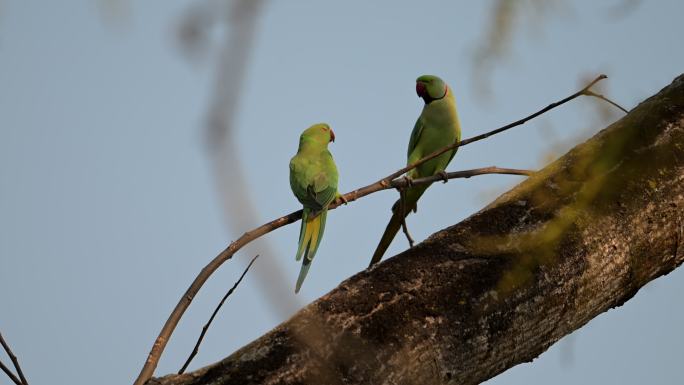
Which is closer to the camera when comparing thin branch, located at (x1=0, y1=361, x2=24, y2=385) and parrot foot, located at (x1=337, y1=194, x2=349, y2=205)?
thin branch, located at (x1=0, y1=361, x2=24, y2=385)

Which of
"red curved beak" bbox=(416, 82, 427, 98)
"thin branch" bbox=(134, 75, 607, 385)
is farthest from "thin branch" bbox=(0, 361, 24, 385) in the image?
"red curved beak" bbox=(416, 82, 427, 98)

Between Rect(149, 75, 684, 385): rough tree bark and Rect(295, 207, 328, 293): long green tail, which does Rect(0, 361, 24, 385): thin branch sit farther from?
Rect(295, 207, 328, 293): long green tail

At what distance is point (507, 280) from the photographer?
1.72 metres

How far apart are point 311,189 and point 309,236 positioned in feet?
0.88

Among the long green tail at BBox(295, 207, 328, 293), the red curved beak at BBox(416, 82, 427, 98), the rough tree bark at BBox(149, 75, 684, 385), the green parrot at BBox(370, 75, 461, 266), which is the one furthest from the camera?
the red curved beak at BBox(416, 82, 427, 98)

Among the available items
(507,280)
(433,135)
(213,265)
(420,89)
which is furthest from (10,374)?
(420,89)

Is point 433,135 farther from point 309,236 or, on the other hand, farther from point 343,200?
point 309,236

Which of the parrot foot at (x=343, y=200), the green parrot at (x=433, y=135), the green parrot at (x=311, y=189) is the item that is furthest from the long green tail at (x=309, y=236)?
the green parrot at (x=433, y=135)

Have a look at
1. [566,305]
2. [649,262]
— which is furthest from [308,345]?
[649,262]

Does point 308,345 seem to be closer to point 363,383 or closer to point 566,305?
point 363,383

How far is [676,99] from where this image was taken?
6.90 ft

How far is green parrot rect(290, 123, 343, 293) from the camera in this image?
332cm

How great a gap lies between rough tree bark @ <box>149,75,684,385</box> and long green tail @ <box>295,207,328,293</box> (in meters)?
1.44

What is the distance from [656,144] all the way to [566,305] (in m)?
0.56
